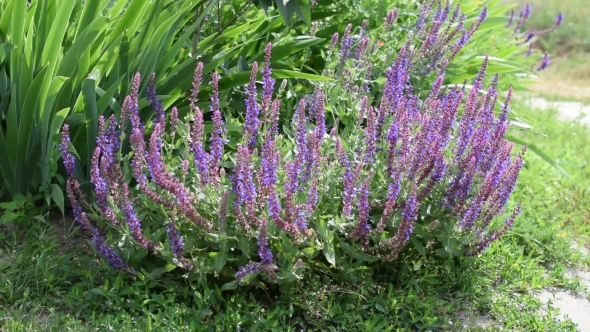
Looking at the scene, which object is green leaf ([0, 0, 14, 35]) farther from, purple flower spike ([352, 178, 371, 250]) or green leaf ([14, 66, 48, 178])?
purple flower spike ([352, 178, 371, 250])

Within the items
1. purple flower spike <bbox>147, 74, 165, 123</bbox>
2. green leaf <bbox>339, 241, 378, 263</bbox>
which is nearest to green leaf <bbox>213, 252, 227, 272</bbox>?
green leaf <bbox>339, 241, 378, 263</bbox>

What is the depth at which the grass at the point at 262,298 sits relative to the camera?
116 inches

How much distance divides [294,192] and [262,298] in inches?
23.1

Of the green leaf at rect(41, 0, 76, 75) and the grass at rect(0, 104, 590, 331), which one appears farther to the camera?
the green leaf at rect(41, 0, 76, 75)

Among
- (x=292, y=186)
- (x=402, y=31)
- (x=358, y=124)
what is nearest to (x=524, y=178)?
(x=402, y=31)

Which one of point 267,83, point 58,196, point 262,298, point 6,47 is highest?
point 6,47

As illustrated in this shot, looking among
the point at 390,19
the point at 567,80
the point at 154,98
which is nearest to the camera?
the point at 154,98

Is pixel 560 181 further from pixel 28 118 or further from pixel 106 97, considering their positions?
pixel 28 118

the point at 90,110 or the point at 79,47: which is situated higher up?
the point at 79,47

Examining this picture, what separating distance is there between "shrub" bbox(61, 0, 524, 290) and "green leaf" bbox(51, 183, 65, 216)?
23 cm

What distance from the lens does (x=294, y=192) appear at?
113 inches

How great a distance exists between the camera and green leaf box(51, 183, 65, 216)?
3.24 m

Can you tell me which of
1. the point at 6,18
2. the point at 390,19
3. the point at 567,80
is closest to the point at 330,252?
the point at 390,19

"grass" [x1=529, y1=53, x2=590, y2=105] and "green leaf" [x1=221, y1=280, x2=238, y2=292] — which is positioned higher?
"green leaf" [x1=221, y1=280, x2=238, y2=292]
